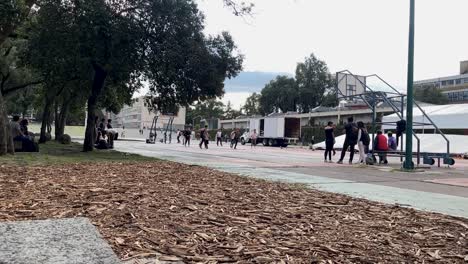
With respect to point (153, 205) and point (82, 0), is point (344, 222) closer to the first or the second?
point (153, 205)

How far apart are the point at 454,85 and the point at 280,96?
46374 millimetres

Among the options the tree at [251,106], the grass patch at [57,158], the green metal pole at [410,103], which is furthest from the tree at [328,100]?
the grass patch at [57,158]

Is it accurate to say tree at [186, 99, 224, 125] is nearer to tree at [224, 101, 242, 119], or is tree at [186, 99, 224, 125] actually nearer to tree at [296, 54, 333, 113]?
tree at [224, 101, 242, 119]

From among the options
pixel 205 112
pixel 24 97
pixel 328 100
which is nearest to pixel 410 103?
pixel 24 97

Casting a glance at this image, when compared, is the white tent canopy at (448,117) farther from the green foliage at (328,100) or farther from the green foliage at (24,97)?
A: the green foliage at (328,100)

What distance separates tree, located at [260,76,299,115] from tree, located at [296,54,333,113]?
1.58 metres

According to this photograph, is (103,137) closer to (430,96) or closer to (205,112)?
(430,96)

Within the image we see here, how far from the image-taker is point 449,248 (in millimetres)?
4473

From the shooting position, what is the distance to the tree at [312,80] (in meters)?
97.7

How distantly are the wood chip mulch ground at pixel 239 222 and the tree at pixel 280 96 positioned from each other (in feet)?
308

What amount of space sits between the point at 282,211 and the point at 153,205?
160 cm

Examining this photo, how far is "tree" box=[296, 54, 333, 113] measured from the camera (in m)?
97.7

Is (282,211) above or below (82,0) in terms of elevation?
below

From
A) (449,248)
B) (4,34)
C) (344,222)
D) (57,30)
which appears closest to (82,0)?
(57,30)
